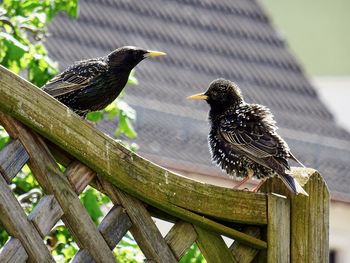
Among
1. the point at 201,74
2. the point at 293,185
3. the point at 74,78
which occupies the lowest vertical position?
the point at 293,185

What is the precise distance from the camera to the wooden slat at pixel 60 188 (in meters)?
3.73

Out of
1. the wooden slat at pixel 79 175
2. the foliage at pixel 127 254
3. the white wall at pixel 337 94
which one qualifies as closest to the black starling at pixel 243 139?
the foliage at pixel 127 254

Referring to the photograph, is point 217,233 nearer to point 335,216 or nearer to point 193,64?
point 335,216

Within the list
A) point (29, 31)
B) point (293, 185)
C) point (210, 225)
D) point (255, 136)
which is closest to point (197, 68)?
point (29, 31)

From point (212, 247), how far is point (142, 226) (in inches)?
12.4

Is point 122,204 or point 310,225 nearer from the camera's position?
point 122,204

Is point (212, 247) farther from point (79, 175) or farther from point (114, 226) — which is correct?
point (79, 175)

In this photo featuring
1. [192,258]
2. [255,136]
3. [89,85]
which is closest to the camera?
[192,258]

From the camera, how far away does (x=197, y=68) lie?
1513cm

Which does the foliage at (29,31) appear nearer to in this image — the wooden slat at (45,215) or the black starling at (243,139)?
the black starling at (243,139)

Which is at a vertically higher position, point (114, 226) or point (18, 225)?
point (114, 226)

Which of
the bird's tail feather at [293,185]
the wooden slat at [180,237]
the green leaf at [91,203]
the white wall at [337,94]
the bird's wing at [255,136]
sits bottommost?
the wooden slat at [180,237]

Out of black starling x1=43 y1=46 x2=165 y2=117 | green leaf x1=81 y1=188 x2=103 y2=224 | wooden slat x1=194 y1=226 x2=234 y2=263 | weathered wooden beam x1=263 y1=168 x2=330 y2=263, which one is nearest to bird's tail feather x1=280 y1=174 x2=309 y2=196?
weathered wooden beam x1=263 y1=168 x2=330 y2=263

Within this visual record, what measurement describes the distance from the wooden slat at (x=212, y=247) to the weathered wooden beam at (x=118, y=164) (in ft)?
0.20
